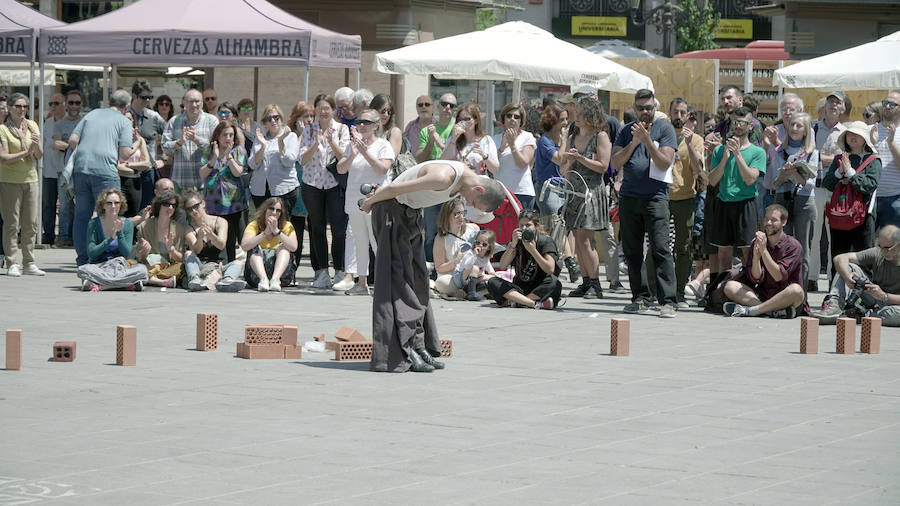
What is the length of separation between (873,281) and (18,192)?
8.78 m

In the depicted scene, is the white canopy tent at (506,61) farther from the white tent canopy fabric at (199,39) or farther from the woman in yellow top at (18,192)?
the woman in yellow top at (18,192)

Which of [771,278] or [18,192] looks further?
[18,192]

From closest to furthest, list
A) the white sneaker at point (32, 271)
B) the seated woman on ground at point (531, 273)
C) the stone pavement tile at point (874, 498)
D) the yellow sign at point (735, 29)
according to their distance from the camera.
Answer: the stone pavement tile at point (874, 498), the seated woman on ground at point (531, 273), the white sneaker at point (32, 271), the yellow sign at point (735, 29)

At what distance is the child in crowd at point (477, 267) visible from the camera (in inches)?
537

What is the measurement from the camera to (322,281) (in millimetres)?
14453

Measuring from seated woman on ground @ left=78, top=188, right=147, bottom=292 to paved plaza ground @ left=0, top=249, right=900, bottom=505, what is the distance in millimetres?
2122

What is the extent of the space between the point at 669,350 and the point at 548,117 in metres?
5.15

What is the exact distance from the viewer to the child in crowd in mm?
13641

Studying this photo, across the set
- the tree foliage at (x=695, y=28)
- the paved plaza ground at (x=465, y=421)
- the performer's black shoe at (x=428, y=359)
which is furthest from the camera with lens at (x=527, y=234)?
the tree foliage at (x=695, y=28)

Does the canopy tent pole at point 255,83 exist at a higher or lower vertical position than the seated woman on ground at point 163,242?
higher

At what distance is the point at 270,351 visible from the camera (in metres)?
9.63

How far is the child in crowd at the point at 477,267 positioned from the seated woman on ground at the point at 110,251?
3.08m

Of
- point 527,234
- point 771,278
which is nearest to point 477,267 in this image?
point 527,234

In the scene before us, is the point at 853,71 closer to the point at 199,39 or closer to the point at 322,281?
the point at 322,281
